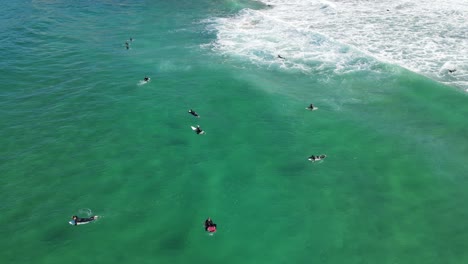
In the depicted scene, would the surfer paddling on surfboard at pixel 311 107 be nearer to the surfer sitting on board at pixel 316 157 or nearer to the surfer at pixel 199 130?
the surfer sitting on board at pixel 316 157

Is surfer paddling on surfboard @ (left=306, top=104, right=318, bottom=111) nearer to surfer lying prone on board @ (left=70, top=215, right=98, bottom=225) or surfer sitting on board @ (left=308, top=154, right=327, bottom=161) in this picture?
surfer sitting on board @ (left=308, top=154, right=327, bottom=161)

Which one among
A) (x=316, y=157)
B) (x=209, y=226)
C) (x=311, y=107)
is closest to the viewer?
(x=209, y=226)

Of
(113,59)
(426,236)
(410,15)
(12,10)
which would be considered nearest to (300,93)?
(426,236)

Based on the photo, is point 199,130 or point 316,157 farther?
point 199,130

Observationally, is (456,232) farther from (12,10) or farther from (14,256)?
(12,10)

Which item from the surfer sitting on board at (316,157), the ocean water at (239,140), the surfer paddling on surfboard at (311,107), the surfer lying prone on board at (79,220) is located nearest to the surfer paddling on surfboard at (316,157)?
the surfer sitting on board at (316,157)

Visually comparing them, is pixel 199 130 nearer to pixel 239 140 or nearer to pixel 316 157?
pixel 239 140

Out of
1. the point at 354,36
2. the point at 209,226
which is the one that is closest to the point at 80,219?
the point at 209,226
